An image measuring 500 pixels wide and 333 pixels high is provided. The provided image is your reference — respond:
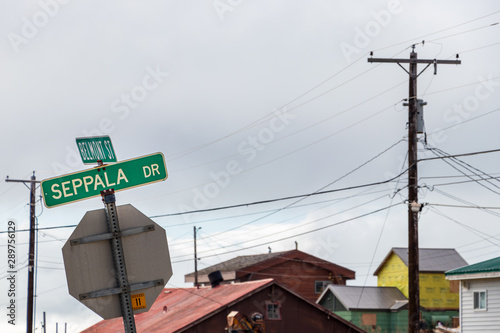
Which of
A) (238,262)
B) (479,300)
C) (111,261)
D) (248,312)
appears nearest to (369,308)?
(238,262)

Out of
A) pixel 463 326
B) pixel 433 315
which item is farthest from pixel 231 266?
pixel 463 326

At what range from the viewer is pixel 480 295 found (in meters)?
30.4

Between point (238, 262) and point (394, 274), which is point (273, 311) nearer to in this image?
point (394, 274)

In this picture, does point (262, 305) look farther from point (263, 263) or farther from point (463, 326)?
point (263, 263)

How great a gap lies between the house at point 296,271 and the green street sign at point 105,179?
5394cm

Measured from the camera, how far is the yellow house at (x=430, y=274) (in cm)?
5763

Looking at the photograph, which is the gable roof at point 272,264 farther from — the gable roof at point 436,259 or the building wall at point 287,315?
the building wall at point 287,315

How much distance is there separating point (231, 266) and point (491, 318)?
1423 inches

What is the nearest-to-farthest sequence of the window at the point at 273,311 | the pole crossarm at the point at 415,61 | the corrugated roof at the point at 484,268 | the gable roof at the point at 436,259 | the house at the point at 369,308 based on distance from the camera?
the pole crossarm at the point at 415,61
the corrugated roof at the point at 484,268
the window at the point at 273,311
the house at the point at 369,308
the gable roof at the point at 436,259

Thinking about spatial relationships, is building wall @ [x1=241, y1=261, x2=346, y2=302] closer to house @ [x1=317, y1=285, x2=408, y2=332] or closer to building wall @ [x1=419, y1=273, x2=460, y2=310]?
house @ [x1=317, y1=285, x2=408, y2=332]

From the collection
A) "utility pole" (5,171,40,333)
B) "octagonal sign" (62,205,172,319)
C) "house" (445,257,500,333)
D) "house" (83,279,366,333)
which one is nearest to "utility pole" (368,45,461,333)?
"house" (445,257,500,333)

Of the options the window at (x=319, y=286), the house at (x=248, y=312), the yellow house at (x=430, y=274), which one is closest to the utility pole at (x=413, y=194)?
the house at (x=248, y=312)

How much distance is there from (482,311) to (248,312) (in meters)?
10.4

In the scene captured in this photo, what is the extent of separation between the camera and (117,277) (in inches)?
260
